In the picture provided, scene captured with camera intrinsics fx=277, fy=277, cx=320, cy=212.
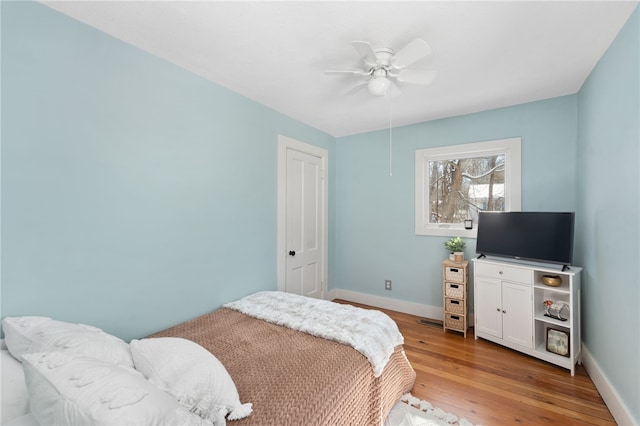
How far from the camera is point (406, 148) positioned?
144 inches

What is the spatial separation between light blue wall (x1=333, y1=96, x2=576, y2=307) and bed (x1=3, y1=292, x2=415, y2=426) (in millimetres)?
1669

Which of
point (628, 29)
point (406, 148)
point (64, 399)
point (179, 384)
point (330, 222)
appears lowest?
point (179, 384)

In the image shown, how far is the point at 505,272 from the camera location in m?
2.69

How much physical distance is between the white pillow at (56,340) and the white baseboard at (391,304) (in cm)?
305

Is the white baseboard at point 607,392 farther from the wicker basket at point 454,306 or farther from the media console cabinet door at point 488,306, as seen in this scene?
the wicker basket at point 454,306

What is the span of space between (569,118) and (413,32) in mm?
2120

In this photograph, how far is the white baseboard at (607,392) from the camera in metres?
1.65

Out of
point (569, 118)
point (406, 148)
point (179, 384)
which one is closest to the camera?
point (179, 384)

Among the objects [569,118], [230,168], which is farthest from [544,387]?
[230,168]

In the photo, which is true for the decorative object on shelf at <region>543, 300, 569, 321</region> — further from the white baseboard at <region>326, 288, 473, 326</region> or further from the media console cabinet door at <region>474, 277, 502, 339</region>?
the white baseboard at <region>326, 288, 473, 326</region>

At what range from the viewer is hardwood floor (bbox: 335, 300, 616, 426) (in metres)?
1.84

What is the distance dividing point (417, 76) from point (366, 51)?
0.51 m

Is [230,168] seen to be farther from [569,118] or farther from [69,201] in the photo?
[569,118]

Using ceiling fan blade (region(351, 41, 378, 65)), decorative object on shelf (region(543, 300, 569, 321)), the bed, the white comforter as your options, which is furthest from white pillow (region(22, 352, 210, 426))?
decorative object on shelf (region(543, 300, 569, 321))
